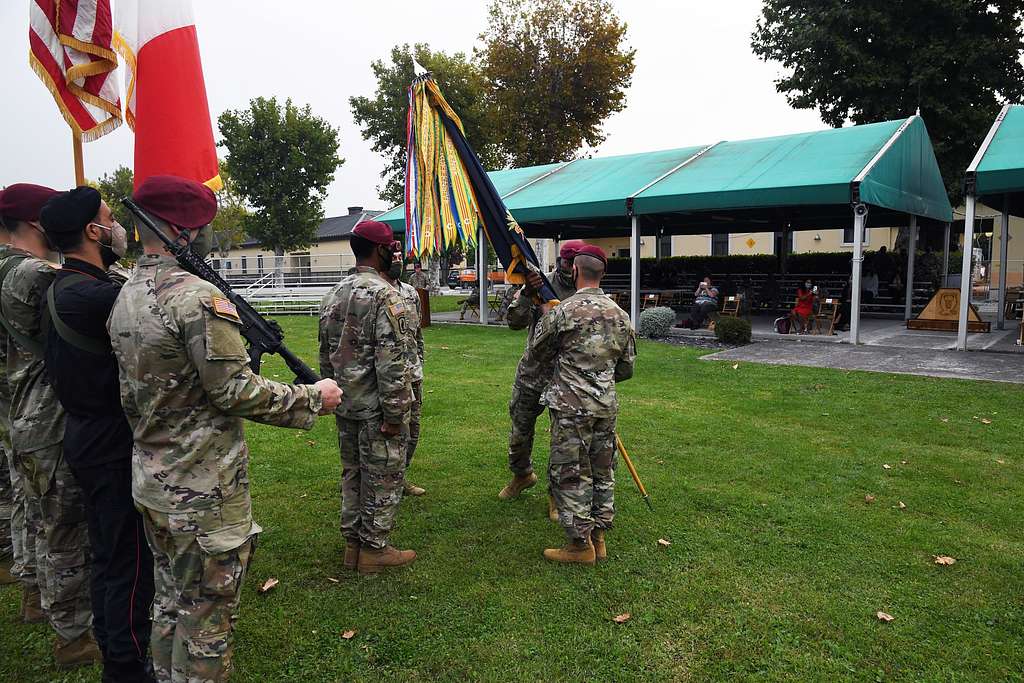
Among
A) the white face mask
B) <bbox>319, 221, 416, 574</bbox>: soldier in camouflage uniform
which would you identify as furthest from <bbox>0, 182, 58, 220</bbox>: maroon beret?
<bbox>319, 221, 416, 574</bbox>: soldier in camouflage uniform

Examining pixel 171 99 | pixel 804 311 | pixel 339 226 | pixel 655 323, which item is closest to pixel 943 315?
pixel 804 311

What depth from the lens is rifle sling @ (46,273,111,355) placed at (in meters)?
2.79

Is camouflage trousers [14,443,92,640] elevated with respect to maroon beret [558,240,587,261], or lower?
lower

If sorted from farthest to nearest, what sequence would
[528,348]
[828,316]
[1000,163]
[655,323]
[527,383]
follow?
[828,316], [655,323], [1000,163], [527,383], [528,348]

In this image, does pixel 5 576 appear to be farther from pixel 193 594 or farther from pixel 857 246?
pixel 857 246

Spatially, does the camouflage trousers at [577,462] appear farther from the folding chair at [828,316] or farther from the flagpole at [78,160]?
the folding chair at [828,316]

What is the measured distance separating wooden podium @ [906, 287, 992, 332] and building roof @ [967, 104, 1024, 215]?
4053 mm

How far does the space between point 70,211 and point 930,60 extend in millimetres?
26515

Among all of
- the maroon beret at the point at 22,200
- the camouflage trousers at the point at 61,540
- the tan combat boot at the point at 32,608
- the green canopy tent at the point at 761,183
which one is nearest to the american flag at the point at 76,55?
the maroon beret at the point at 22,200

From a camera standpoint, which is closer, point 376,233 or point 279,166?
point 376,233

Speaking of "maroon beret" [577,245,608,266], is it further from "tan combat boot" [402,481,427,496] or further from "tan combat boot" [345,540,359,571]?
"tan combat boot" [402,481,427,496]

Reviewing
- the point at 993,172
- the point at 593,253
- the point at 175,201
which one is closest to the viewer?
the point at 175,201

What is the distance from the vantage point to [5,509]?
427 cm

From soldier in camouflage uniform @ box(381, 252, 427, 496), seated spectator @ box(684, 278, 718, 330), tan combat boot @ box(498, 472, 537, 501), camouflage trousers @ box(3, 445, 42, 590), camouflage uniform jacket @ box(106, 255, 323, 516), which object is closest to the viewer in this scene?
camouflage uniform jacket @ box(106, 255, 323, 516)
